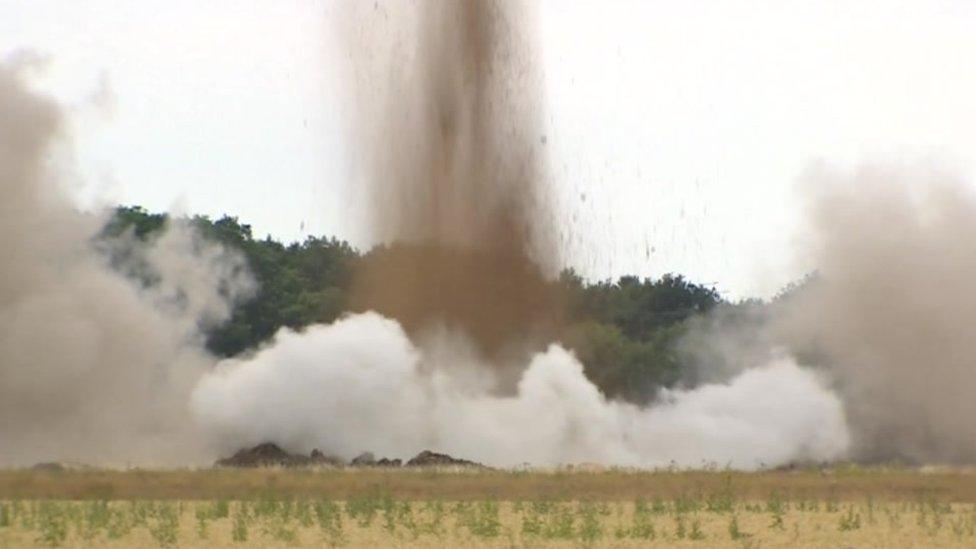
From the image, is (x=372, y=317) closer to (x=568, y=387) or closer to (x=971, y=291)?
(x=568, y=387)

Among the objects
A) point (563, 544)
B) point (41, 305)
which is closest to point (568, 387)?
point (41, 305)

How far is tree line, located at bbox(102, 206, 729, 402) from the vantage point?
73.5 meters

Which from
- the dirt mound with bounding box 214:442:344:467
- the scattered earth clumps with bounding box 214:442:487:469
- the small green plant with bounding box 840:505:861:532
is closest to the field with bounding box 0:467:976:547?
the small green plant with bounding box 840:505:861:532

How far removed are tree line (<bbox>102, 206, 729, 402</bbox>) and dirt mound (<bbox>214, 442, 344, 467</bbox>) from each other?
7.19 meters

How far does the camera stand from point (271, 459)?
57844mm

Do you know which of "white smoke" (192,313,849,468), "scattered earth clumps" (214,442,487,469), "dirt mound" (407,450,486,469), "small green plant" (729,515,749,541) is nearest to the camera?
"small green plant" (729,515,749,541)

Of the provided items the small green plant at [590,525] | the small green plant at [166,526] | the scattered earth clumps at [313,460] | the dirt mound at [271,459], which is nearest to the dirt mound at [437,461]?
the scattered earth clumps at [313,460]

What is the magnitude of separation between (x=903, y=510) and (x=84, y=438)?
2484cm

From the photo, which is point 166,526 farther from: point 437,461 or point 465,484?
point 437,461

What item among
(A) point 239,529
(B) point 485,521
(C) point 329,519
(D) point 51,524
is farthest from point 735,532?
(D) point 51,524

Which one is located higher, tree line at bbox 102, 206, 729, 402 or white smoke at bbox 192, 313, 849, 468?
tree line at bbox 102, 206, 729, 402

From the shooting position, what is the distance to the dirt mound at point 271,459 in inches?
2244

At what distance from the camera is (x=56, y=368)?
6084 centimetres

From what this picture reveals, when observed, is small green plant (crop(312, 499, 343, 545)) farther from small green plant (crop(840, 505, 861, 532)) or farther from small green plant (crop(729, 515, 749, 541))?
small green plant (crop(840, 505, 861, 532))
